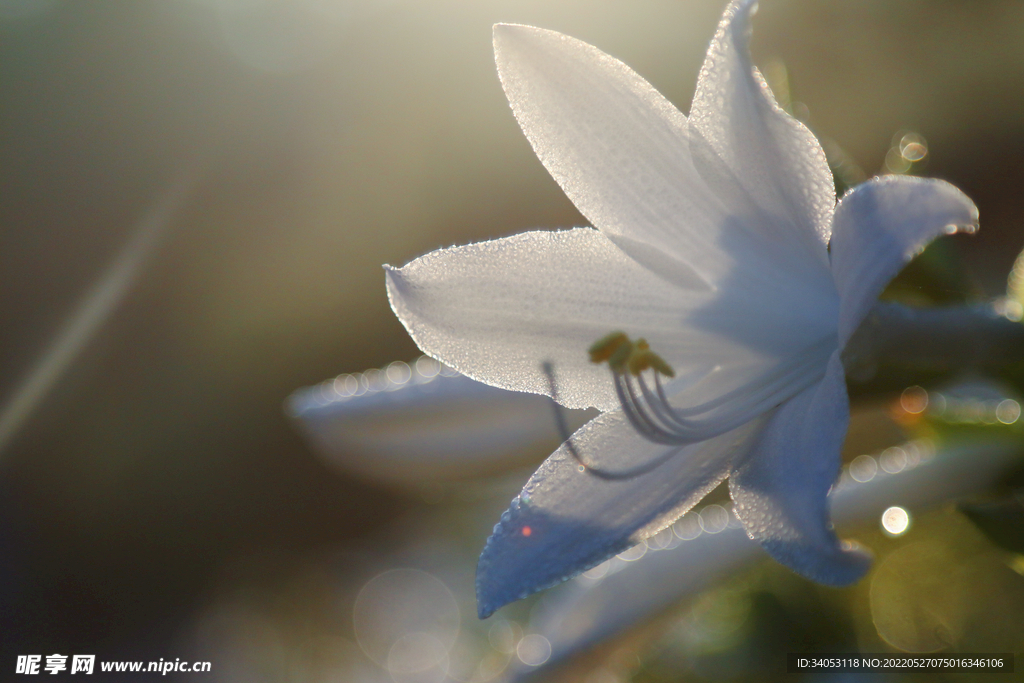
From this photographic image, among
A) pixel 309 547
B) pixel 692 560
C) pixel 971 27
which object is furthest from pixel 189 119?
pixel 971 27

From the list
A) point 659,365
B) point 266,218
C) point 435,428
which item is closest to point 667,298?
point 659,365

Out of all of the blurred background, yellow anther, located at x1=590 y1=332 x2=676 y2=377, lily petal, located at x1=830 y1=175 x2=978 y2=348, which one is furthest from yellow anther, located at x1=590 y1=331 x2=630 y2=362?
the blurred background

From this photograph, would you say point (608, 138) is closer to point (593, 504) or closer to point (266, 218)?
point (593, 504)

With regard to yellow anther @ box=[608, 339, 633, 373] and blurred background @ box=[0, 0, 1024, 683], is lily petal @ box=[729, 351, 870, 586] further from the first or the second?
blurred background @ box=[0, 0, 1024, 683]

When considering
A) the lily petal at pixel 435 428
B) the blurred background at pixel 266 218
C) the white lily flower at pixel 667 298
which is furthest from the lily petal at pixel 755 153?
the blurred background at pixel 266 218

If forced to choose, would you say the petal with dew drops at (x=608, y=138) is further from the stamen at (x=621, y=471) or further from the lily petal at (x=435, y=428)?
the lily petal at (x=435, y=428)

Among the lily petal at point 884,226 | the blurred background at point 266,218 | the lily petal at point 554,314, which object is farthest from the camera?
the blurred background at point 266,218
